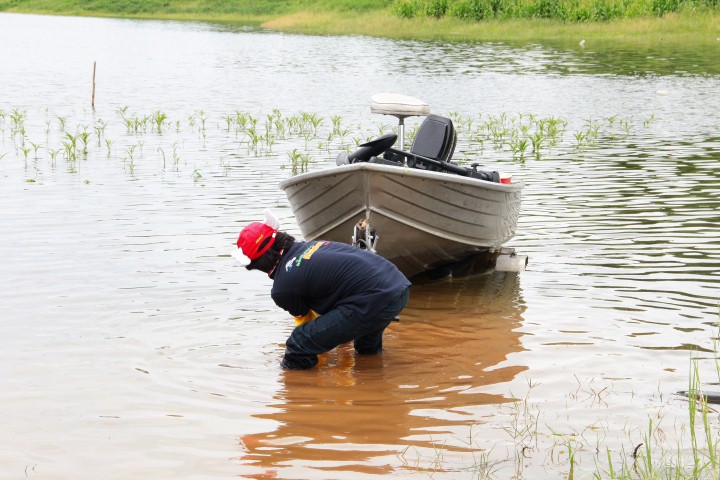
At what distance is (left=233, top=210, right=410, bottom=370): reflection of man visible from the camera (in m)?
7.27

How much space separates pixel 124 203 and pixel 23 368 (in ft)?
22.9

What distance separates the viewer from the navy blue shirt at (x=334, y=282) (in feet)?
23.8

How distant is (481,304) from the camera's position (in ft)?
32.8

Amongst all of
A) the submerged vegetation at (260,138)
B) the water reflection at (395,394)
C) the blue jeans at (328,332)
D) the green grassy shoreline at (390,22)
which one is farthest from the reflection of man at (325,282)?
the green grassy shoreline at (390,22)

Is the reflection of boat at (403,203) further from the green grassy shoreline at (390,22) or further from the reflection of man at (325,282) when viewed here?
the green grassy shoreline at (390,22)

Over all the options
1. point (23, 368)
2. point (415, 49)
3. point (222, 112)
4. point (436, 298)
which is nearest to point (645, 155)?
point (436, 298)

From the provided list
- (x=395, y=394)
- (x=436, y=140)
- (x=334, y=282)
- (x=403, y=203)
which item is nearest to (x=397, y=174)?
(x=403, y=203)

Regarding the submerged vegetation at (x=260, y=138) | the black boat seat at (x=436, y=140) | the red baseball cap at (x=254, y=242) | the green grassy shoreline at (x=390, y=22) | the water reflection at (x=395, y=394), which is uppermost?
the green grassy shoreline at (x=390, y=22)

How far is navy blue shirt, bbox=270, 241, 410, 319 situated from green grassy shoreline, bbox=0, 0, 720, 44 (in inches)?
1574

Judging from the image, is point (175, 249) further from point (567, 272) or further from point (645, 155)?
point (645, 155)

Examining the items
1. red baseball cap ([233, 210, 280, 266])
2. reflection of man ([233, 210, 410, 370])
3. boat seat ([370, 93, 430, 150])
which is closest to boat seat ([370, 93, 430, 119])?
boat seat ([370, 93, 430, 150])

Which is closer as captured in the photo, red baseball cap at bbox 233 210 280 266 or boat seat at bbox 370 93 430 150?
red baseball cap at bbox 233 210 280 266

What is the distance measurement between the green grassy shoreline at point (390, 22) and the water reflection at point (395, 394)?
3820 cm

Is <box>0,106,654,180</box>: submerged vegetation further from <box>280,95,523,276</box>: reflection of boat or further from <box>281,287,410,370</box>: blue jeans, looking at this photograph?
<box>281,287,410,370</box>: blue jeans
